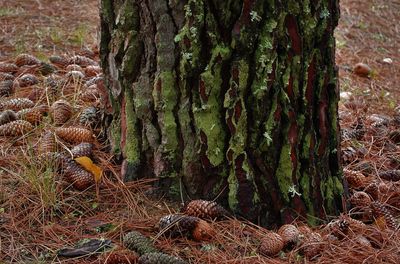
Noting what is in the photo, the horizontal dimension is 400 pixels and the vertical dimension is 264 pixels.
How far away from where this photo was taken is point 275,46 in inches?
71.5

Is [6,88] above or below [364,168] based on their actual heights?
above

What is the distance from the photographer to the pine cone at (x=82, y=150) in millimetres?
2133

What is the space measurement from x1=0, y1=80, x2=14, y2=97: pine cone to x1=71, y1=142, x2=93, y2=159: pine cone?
760 millimetres

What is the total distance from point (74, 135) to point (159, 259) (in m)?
0.77

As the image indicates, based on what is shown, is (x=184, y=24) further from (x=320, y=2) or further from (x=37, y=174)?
(x=37, y=174)

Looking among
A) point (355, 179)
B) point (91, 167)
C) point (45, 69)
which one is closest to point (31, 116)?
point (91, 167)

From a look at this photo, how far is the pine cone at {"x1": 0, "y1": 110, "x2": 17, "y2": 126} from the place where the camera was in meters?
2.38

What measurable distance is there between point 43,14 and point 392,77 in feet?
8.24

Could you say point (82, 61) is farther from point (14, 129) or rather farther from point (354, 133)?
point (354, 133)

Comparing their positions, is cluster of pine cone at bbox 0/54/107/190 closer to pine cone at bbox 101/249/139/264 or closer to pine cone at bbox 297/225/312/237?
pine cone at bbox 101/249/139/264

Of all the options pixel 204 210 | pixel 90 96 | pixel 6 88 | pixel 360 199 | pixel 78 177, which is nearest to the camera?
pixel 204 210

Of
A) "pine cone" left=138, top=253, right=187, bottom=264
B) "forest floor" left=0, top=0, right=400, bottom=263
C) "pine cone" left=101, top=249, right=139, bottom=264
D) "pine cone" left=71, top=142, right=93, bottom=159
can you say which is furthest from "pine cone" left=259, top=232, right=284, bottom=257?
"pine cone" left=71, top=142, right=93, bottom=159

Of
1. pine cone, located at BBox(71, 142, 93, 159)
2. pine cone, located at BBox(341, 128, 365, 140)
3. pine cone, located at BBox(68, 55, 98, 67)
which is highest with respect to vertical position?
pine cone, located at BBox(68, 55, 98, 67)

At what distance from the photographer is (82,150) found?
2148 mm
